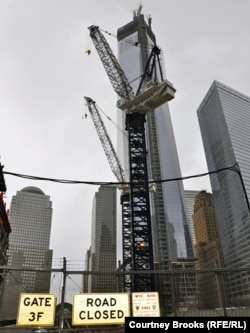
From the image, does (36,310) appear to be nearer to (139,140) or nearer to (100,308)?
(100,308)

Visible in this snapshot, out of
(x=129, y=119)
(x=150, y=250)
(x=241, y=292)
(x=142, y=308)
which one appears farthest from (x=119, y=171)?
(x=241, y=292)

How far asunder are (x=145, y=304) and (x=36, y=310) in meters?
3.68

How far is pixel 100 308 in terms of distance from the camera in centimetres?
942

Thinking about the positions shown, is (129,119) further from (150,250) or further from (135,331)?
(135,331)

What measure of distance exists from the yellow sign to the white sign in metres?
2.78

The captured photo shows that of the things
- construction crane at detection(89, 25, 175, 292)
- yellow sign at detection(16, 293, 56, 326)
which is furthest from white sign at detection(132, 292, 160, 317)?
construction crane at detection(89, 25, 175, 292)

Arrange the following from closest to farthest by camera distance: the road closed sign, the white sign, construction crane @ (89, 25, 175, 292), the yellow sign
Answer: the yellow sign, the road closed sign, the white sign, construction crane @ (89, 25, 175, 292)

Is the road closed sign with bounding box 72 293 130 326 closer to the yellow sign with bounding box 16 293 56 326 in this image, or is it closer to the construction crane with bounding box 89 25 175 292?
the yellow sign with bounding box 16 293 56 326

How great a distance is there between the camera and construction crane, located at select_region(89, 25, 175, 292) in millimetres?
49888

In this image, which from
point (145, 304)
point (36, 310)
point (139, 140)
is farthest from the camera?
point (139, 140)

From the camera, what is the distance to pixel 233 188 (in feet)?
640

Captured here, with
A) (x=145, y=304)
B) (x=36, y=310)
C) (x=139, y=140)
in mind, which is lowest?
(x=36, y=310)

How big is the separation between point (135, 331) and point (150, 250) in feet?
154

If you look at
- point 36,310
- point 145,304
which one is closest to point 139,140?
point 145,304
